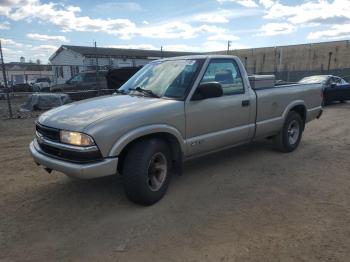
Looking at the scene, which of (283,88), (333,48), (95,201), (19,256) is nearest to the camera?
(19,256)

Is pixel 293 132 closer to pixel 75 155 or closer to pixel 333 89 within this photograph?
pixel 75 155

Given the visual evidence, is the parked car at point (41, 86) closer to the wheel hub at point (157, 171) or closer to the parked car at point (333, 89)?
the parked car at point (333, 89)

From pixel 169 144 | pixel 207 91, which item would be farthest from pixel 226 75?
pixel 169 144

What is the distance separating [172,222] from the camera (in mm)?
3902

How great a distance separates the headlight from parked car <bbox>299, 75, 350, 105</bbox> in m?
13.5

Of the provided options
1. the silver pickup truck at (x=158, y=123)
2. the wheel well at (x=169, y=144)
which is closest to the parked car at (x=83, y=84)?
the silver pickup truck at (x=158, y=123)

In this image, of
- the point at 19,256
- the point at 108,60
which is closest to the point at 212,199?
the point at 19,256

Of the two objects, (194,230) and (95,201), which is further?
(95,201)

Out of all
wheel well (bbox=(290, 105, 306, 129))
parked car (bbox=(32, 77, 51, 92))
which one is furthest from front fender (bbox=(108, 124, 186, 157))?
parked car (bbox=(32, 77, 51, 92))

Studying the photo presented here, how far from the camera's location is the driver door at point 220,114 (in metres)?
4.76

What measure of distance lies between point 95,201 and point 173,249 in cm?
156

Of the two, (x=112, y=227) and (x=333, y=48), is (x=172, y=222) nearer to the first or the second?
(x=112, y=227)

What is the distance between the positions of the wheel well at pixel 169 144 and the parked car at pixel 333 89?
40.5ft

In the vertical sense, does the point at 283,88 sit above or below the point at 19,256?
above
